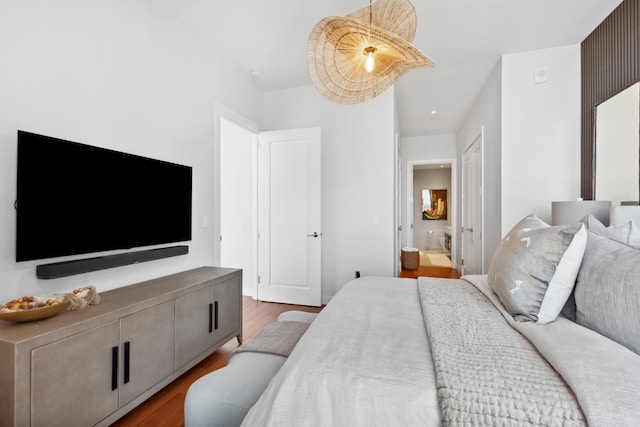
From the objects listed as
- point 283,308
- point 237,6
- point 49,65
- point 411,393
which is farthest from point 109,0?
point 283,308

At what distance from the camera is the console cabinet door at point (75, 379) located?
119 centimetres

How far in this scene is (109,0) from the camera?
1903mm

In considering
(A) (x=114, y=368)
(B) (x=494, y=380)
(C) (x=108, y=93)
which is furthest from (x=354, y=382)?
(C) (x=108, y=93)

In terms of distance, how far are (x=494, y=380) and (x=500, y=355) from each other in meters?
0.15

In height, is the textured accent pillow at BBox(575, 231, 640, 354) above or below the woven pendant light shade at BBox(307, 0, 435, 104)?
below

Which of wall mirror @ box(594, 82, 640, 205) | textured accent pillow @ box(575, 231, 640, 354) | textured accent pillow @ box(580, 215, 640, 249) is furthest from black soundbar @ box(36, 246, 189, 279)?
wall mirror @ box(594, 82, 640, 205)

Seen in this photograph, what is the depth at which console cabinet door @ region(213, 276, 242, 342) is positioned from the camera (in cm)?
227

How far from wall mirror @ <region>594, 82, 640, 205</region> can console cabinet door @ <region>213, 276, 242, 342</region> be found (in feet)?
9.81

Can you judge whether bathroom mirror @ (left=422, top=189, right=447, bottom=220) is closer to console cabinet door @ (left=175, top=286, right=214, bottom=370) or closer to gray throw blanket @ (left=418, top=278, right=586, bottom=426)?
console cabinet door @ (left=175, top=286, right=214, bottom=370)

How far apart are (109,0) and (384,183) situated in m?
2.82

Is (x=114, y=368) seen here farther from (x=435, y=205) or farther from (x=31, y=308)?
(x=435, y=205)

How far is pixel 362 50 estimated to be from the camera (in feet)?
5.58

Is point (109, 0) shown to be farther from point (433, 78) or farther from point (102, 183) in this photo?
point (433, 78)

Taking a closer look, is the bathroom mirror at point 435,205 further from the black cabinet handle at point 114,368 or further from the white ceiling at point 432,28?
the black cabinet handle at point 114,368
